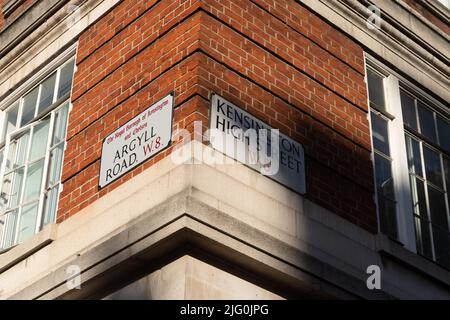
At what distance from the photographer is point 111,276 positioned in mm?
7664

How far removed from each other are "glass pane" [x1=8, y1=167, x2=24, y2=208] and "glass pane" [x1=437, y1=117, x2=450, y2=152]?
4689mm

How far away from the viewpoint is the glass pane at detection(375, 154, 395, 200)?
9586mm

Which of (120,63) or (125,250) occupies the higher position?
(120,63)

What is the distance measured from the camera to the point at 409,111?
1060 centimetres

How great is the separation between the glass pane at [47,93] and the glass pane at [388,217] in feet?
12.0

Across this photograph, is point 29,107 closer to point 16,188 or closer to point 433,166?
point 16,188

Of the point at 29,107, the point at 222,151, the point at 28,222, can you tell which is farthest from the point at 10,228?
the point at 222,151

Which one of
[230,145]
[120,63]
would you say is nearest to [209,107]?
[230,145]

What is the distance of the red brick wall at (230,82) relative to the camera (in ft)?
27.7

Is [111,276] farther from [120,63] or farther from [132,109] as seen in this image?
[120,63]

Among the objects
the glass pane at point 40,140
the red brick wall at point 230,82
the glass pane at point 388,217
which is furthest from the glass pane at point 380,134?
the glass pane at point 40,140

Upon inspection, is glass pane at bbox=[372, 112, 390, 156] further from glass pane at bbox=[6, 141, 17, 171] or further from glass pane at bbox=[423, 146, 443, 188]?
glass pane at bbox=[6, 141, 17, 171]

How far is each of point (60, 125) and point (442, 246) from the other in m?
4.16

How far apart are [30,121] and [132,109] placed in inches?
82.4
